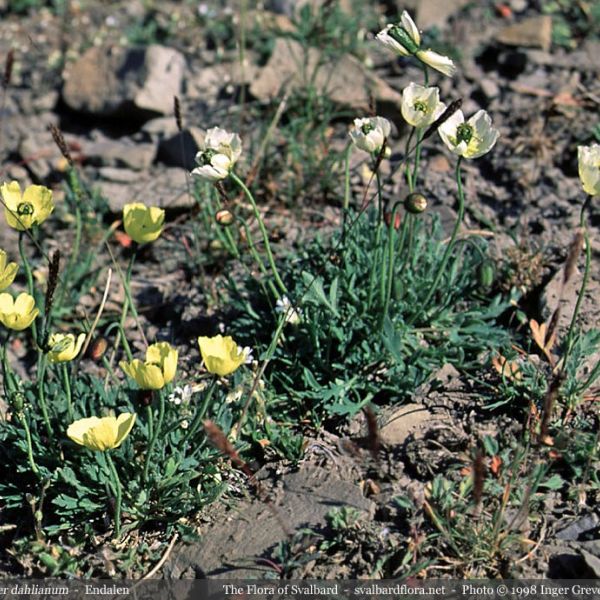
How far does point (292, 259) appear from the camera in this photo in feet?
12.1

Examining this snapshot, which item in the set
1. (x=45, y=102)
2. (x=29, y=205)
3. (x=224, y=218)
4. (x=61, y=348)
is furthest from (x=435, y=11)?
(x=61, y=348)

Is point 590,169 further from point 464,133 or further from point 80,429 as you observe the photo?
point 80,429

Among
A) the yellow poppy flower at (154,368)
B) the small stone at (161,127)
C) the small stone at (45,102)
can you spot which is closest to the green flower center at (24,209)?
the yellow poppy flower at (154,368)

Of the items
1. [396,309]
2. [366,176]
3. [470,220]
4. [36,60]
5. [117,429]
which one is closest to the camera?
[117,429]

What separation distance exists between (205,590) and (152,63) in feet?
10.9

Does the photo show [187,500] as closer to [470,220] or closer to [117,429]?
[117,429]

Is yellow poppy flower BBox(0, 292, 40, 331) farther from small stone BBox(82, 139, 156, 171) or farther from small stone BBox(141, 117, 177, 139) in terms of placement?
small stone BBox(141, 117, 177, 139)

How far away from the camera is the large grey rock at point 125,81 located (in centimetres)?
510

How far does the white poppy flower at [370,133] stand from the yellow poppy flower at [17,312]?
1137 millimetres

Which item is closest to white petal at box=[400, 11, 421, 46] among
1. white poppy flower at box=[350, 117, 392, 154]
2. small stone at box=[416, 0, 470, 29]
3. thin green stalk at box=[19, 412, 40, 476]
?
white poppy flower at box=[350, 117, 392, 154]

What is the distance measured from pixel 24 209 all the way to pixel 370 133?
3.71ft

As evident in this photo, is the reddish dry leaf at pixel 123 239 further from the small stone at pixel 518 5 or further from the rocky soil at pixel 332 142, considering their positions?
the small stone at pixel 518 5

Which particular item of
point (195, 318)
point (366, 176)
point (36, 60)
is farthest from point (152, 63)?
point (195, 318)

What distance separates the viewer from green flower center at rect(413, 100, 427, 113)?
9.40 feet
